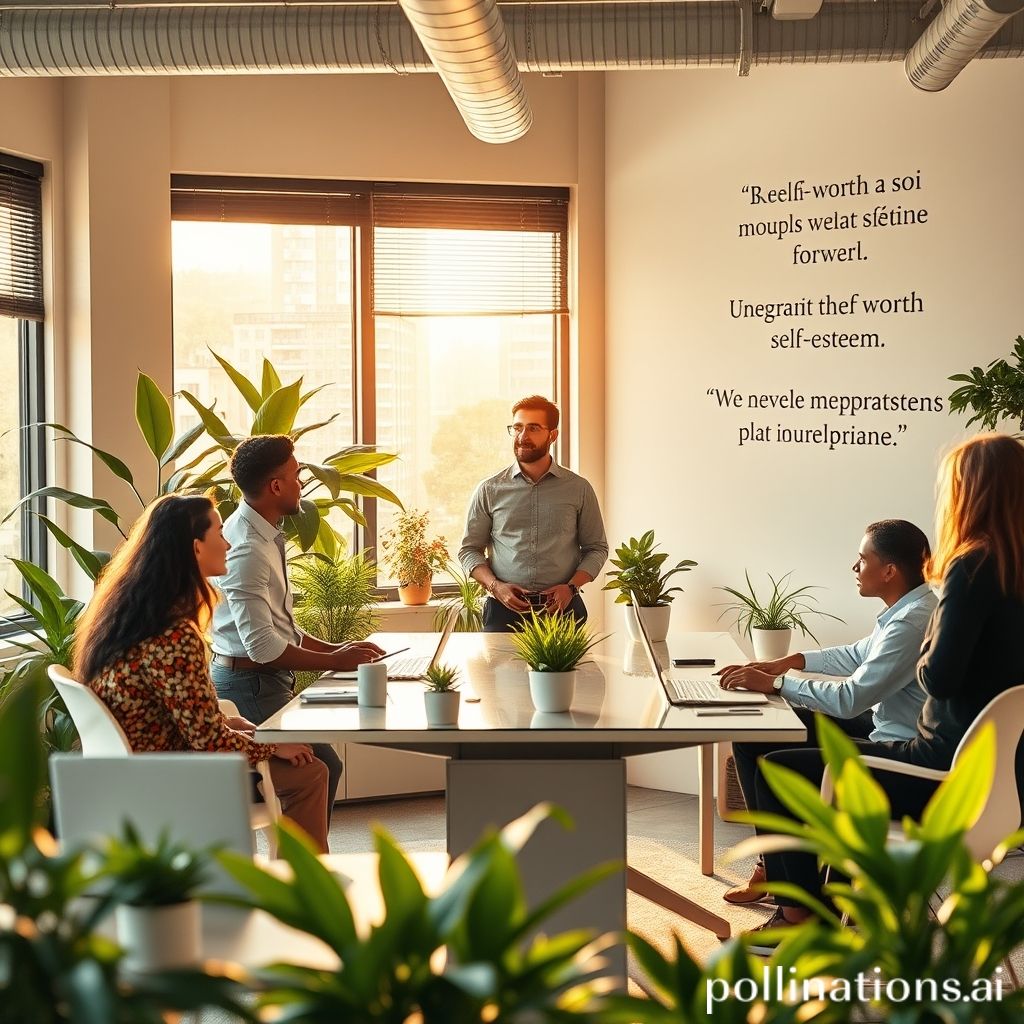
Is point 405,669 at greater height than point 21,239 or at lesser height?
lesser

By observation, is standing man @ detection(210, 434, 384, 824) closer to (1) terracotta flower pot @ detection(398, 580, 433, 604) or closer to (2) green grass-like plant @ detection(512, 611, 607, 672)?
(2) green grass-like plant @ detection(512, 611, 607, 672)

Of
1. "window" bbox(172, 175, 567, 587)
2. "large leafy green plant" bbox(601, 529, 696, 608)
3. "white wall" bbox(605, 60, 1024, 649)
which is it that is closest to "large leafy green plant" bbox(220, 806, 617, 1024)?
"large leafy green plant" bbox(601, 529, 696, 608)

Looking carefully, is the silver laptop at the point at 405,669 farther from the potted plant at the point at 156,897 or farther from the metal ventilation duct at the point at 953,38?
the metal ventilation duct at the point at 953,38

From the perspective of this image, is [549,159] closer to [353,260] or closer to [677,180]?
[677,180]

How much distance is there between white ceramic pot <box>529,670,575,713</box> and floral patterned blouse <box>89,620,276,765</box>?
2.54 feet

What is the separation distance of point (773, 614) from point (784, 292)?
1426 mm

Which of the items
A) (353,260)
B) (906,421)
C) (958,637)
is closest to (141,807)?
(958,637)

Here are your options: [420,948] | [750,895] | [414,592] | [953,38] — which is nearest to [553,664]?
[750,895]

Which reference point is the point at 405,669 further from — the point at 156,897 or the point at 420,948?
the point at 420,948

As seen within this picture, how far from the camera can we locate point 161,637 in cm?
307

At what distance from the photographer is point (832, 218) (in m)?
5.44

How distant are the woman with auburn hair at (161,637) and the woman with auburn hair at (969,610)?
1572 millimetres

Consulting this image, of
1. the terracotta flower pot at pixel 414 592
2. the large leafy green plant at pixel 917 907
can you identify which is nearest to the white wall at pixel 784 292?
the terracotta flower pot at pixel 414 592

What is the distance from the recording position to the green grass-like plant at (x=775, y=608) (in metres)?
5.38
